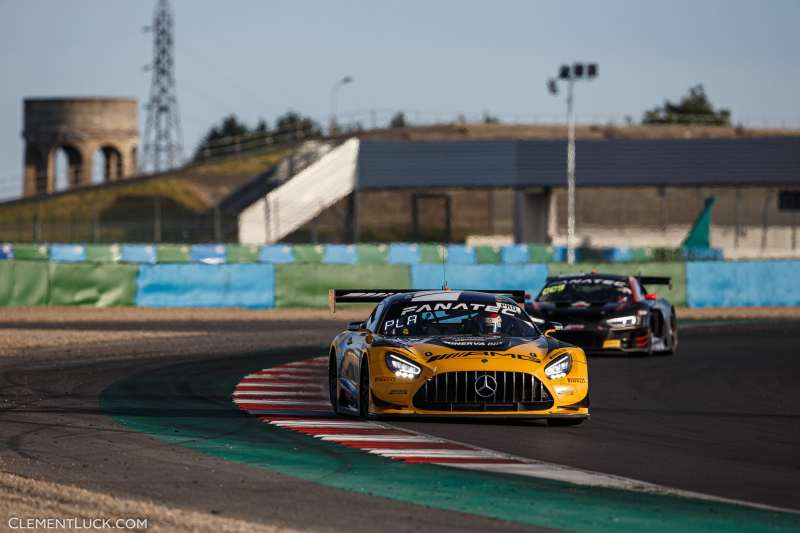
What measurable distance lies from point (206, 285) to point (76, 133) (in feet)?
176

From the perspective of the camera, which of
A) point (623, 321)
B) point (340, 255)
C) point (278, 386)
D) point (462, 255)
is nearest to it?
point (278, 386)

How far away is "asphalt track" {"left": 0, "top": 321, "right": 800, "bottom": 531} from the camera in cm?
951

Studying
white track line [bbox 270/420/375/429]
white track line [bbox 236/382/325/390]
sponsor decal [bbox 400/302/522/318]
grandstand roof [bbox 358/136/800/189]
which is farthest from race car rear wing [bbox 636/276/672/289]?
grandstand roof [bbox 358/136/800/189]

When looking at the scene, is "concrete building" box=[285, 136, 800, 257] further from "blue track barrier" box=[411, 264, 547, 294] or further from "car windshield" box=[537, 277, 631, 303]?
"car windshield" box=[537, 277, 631, 303]

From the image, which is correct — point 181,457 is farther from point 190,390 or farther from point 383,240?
point 383,240

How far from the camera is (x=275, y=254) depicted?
5006 cm

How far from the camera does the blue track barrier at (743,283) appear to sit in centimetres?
4281

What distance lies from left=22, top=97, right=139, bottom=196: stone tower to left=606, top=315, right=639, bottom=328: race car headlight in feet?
226

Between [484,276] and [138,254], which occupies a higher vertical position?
[138,254]

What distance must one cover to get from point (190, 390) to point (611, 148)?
53552 millimetres

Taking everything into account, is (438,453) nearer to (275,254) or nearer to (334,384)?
(334,384)

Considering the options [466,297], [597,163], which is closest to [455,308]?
[466,297]

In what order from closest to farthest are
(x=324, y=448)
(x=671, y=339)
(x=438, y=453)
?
(x=438, y=453) → (x=324, y=448) → (x=671, y=339)

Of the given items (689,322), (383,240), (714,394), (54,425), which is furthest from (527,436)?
(383,240)
